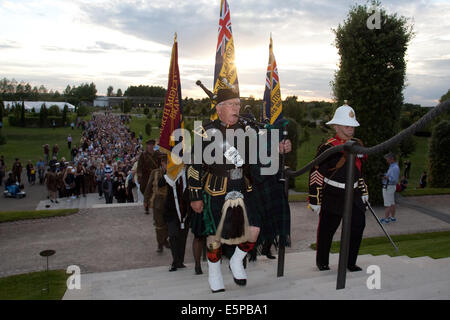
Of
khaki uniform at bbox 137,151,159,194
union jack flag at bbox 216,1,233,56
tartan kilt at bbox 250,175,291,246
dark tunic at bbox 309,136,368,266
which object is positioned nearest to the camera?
tartan kilt at bbox 250,175,291,246

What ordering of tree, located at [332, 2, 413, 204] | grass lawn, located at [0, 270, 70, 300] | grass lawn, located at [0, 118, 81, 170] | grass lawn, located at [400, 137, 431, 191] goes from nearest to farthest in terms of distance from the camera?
1. grass lawn, located at [0, 270, 70, 300]
2. tree, located at [332, 2, 413, 204]
3. grass lawn, located at [400, 137, 431, 191]
4. grass lawn, located at [0, 118, 81, 170]

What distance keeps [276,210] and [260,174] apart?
461 millimetres

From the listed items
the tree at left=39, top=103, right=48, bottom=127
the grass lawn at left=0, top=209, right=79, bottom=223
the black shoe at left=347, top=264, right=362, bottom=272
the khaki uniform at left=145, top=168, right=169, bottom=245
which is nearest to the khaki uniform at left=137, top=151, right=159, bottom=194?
the khaki uniform at left=145, top=168, right=169, bottom=245

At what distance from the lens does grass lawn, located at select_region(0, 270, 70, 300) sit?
5355 mm

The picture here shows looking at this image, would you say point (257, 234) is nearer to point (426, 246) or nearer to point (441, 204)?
point (426, 246)

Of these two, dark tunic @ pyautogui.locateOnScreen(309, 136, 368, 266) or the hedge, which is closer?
dark tunic @ pyautogui.locateOnScreen(309, 136, 368, 266)

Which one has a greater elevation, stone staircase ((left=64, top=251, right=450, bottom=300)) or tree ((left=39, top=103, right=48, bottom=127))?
tree ((left=39, top=103, right=48, bottom=127))

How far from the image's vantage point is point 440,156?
690 inches

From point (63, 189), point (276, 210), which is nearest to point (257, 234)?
point (276, 210)

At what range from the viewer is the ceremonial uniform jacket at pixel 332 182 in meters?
4.67

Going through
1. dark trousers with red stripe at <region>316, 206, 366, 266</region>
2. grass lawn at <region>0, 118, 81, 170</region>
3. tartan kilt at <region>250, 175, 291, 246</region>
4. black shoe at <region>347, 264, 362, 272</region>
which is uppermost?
tartan kilt at <region>250, 175, 291, 246</region>

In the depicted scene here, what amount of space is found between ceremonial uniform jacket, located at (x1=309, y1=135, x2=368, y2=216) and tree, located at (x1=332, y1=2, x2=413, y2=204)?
29.0 ft

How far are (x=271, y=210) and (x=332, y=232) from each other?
114cm

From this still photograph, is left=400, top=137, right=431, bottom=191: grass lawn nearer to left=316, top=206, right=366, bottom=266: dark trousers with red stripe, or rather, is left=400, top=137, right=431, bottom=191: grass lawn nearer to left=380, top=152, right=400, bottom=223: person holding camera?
left=380, top=152, right=400, bottom=223: person holding camera
